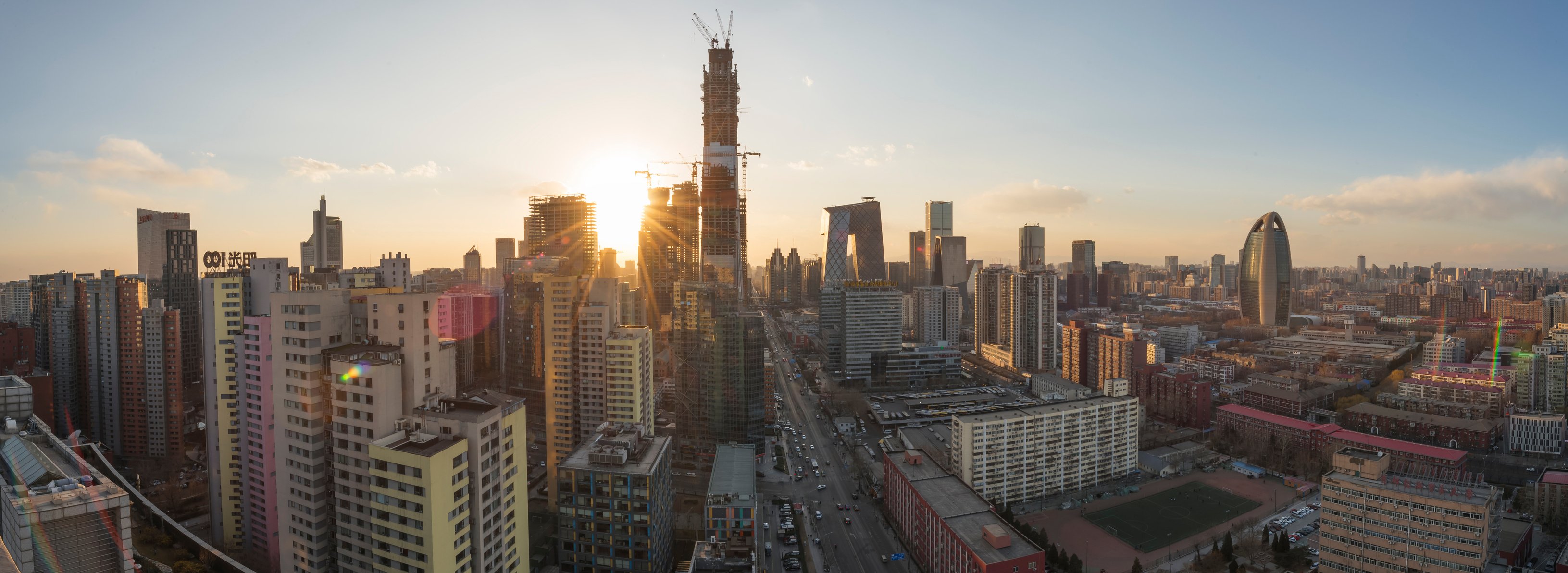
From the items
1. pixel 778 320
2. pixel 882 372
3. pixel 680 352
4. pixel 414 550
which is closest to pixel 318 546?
pixel 414 550

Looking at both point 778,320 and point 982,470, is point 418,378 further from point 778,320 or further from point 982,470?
point 778,320

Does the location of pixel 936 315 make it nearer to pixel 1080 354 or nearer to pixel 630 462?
pixel 1080 354

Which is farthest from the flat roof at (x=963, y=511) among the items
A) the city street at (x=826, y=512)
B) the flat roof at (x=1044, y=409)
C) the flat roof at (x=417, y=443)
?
the flat roof at (x=417, y=443)

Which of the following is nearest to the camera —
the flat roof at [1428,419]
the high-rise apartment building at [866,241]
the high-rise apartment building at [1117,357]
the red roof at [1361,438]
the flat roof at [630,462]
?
the flat roof at [630,462]

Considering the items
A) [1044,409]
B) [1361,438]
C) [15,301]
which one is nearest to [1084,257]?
[1361,438]

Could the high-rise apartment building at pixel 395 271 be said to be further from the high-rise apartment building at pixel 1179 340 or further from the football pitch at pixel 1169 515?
the high-rise apartment building at pixel 1179 340

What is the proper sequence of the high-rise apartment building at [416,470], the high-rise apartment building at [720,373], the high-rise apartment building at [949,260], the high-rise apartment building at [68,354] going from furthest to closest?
1. the high-rise apartment building at [949,260]
2. the high-rise apartment building at [720,373]
3. the high-rise apartment building at [68,354]
4. the high-rise apartment building at [416,470]
